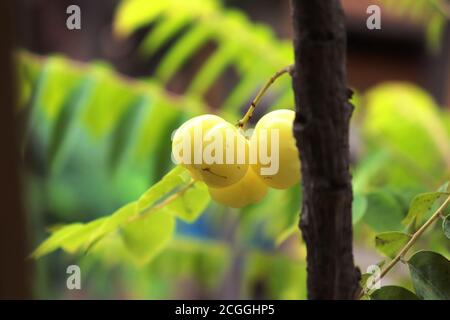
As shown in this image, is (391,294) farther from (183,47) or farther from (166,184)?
(183,47)

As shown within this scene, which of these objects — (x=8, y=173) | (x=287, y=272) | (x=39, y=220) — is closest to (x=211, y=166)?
(x=8, y=173)

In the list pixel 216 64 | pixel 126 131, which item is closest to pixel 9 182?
pixel 126 131

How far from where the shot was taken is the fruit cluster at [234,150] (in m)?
0.41

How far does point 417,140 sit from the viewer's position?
4.22 ft

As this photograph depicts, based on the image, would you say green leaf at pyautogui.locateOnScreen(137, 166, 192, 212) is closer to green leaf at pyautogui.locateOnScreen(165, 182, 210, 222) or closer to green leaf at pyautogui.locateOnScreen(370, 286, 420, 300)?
green leaf at pyautogui.locateOnScreen(165, 182, 210, 222)

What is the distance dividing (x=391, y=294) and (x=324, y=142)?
0.12 metres

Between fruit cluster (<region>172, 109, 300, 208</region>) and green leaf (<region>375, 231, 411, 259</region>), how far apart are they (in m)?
0.07

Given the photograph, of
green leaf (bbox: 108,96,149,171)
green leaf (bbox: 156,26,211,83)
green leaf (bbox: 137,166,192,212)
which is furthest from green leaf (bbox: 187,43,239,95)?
green leaf (bbox: 137,166,192,212)

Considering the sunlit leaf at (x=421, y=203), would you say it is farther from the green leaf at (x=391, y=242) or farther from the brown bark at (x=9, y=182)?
the brown bark at (x=9, y=182)

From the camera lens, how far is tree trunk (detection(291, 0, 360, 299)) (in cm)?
33

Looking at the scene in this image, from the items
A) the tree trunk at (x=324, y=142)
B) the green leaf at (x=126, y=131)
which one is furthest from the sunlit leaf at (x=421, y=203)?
the green leaf at (x=126, y=131)

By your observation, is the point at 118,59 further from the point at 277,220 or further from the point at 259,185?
the point at 259,185


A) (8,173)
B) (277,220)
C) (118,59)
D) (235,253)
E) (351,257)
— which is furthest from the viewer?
(118,59)
